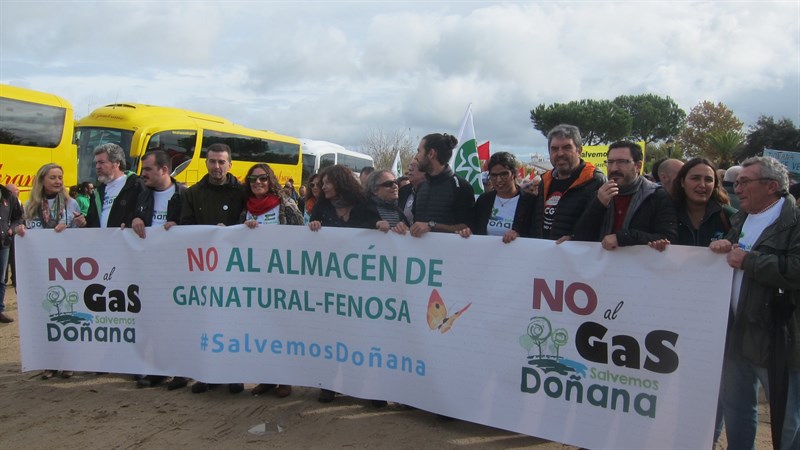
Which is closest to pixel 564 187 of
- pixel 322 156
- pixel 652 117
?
pixel 322 156

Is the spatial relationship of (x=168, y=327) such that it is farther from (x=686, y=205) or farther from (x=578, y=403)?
(x=686, y=205)

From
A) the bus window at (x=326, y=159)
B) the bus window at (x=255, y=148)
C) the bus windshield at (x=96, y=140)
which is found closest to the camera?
the bus windshield at (x=96, y=140)

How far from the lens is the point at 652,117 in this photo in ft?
195

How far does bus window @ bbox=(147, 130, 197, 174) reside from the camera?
59.2ft

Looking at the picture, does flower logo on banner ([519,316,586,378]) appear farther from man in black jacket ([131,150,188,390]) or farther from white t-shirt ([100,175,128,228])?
white t-shirt ([100,175,128,228])

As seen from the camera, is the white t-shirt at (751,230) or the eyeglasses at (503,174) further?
the eyeglasses at (503,174)

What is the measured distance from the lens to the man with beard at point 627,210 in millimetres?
3393

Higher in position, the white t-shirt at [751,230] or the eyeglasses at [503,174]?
the eyeglasses at [503,174]

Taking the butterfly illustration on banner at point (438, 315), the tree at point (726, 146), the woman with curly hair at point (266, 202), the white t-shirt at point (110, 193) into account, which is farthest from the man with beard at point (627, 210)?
the tree at point (726, 146)

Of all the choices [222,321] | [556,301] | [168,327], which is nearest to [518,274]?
[556,301]

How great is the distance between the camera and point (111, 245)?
4746 millimetres

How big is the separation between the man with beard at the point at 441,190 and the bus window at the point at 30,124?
1206 cm

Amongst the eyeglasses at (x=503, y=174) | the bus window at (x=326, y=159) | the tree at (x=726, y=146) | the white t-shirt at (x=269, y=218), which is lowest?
the white t-shirt at (x=269, y=218)

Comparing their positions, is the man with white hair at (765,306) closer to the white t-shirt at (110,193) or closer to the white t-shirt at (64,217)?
the white t-shirt at (110,193)
